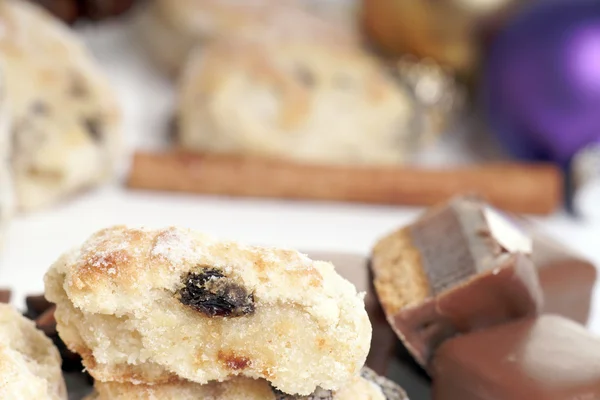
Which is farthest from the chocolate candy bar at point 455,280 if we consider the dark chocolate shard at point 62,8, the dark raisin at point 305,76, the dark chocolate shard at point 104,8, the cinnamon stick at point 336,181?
the dark chocolate shard at point 104,8

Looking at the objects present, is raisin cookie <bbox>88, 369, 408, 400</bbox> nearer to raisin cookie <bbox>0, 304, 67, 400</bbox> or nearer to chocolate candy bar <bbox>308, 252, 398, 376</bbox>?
raisin cookie <bbox>0, 304, 67, 400</bbox>

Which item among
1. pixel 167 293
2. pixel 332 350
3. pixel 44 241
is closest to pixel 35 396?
pixel 167 293

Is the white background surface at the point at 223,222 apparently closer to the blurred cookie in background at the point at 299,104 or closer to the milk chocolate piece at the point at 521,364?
the blurred cookie in background at the point at 299,104

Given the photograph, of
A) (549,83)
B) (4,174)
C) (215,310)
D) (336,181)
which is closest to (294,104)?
(336,181)

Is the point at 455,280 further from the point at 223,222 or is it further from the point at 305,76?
the point at 305,76

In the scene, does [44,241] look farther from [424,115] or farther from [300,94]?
[424,115]

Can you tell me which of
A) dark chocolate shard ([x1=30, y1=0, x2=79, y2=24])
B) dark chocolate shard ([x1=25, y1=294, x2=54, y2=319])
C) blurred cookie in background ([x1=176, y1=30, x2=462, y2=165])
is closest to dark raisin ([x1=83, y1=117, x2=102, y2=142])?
blurred cookie in background ([x1=176, y1=30, x2=462, y2=165])
